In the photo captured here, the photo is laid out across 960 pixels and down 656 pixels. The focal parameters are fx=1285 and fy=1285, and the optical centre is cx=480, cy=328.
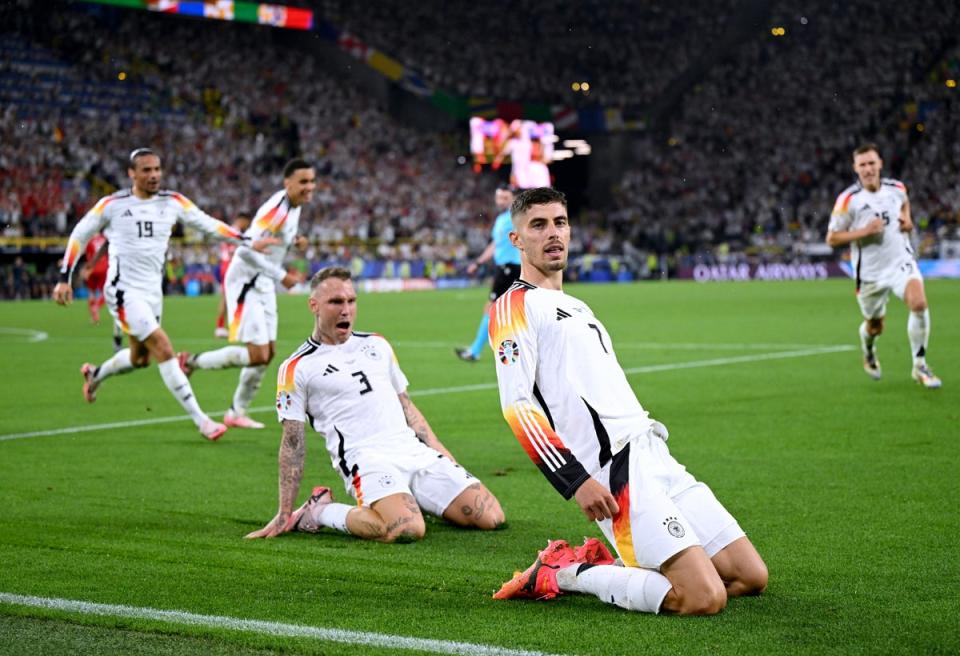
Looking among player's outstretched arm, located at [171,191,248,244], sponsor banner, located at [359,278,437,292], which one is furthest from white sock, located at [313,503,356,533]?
sponsor banner, located at [359,278,437,292]

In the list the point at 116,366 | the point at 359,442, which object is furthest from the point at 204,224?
the point at 359,442

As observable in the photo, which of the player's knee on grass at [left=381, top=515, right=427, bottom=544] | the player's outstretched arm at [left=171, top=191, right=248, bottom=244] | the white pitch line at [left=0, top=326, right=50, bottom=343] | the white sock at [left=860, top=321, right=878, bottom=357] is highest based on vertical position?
the player's outstretched arm at [left=171, top=191, right=248, bottom=244]

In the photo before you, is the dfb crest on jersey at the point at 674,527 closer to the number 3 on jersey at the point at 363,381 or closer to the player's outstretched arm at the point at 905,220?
the number 3 on jersey at the point at 363,381

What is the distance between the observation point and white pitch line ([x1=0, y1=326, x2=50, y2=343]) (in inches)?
924

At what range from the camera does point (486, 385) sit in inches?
595

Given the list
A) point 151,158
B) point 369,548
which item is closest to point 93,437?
point 151,158

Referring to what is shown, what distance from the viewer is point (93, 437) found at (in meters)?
11.1

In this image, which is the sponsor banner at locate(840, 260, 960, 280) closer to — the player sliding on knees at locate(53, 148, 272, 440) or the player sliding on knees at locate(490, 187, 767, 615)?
the player sliding on knees at locate(53, 148, 272, 440)

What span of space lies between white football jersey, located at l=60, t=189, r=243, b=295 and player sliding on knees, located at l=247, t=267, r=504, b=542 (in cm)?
444

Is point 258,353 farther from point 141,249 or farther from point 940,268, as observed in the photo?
point 940,268

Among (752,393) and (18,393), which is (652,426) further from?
(18,393)

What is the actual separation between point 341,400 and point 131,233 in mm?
4975

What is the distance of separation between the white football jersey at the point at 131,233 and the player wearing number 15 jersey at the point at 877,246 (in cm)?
669

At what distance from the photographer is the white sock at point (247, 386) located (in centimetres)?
1186
